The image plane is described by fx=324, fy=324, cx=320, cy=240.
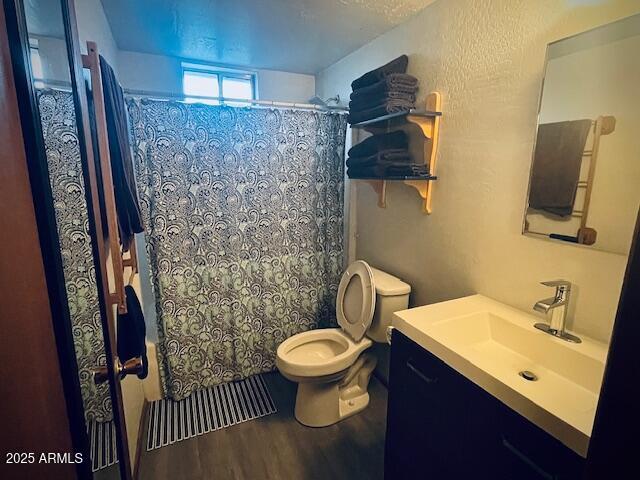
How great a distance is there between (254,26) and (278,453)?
241 cm

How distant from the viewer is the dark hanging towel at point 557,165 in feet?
3.73

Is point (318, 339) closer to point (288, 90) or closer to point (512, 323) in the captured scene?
point (512, 323)

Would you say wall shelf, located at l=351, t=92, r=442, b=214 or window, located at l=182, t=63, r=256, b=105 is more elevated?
window, located at l=182, t=63, r=256, b=105

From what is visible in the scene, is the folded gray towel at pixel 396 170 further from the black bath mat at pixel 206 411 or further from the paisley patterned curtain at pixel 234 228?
the black bath mat at pixel 206 411

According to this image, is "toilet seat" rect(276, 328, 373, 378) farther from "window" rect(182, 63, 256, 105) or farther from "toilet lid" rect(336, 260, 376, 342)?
"window" rect(182, 63, 256, 105)

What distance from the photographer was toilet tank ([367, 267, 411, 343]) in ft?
6.02

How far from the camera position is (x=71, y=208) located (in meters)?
0.88

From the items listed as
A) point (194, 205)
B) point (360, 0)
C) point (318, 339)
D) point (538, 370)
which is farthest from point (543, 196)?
point (194, 205)

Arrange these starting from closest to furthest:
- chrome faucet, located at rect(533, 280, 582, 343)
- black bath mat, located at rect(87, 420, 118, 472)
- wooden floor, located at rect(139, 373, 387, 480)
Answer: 1. black bath mat, located at rect(87, 420, 118, 472)
2. chrome faucet, located at rect(533, 280, 582, 343)
3. wooden floor, located at rect(139, 373, 387, 480)

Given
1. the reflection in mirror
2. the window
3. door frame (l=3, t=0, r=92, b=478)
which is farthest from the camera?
the window

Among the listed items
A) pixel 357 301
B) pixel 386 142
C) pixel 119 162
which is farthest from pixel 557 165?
pixel 119 162

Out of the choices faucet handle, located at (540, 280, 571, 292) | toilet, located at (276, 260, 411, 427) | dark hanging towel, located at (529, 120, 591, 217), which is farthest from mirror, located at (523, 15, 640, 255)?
toilet, located at (276, 260, 411, 427)

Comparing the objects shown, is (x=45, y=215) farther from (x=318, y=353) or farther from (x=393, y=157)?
(x=318, y=353)

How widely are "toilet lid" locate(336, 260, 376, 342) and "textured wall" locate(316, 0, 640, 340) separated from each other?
28 cm
